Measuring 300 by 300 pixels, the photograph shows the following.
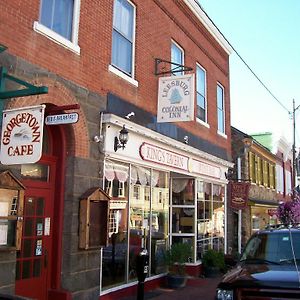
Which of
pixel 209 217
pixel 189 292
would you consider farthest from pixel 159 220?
pixel 209 217

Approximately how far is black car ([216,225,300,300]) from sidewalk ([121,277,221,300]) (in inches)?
150

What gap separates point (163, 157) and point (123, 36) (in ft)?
10.9

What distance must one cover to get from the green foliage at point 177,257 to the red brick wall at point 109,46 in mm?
3747

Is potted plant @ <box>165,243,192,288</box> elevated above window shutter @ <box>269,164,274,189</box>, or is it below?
below

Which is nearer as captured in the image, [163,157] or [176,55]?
[163,157]

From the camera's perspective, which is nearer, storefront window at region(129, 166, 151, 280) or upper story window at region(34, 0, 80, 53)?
upper story window at region(34, 0, 80, 53)

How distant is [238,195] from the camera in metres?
18.1

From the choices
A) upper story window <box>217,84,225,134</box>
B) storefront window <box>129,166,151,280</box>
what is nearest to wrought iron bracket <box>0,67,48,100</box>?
storefront window <box>129,166,151,280</box>

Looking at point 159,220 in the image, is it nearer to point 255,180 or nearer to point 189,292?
point 189,292

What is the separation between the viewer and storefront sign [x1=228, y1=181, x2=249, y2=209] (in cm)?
1802

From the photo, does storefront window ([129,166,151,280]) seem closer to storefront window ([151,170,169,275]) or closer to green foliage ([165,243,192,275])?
storefront window ([151,170,169,275])

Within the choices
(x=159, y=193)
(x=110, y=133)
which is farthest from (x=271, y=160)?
(x=110, y=133)

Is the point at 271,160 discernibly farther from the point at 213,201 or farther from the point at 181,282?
the point at 181,282

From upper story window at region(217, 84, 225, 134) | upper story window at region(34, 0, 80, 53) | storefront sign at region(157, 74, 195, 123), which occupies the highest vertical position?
upper story window at region(217, 84, 225, 134)
